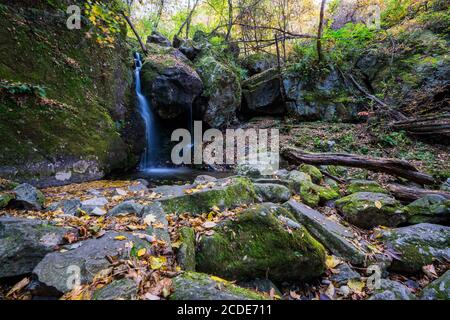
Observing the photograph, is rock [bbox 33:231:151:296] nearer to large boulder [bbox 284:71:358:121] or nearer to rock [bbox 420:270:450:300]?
rock [bbox 420:270:450:300]

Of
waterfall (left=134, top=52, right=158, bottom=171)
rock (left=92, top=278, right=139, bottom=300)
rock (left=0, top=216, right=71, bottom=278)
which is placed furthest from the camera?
waterfall (left=134, top=52, right=158, bottom=171)

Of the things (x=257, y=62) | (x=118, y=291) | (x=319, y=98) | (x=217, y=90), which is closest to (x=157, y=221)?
(x=118, y=291)

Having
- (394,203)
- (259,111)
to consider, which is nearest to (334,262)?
(394,203)

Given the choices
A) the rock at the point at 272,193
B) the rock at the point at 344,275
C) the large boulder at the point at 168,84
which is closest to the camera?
the rock at the point at 344,275

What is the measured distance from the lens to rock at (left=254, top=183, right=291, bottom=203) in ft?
13.0

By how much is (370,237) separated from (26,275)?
4039 mm

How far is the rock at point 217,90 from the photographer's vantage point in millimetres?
11344

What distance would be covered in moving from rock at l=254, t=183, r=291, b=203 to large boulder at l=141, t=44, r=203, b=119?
706cm

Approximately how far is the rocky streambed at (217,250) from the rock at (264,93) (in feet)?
35.3

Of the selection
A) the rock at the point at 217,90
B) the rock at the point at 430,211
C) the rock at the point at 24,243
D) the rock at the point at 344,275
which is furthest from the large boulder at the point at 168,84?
the rock at the point at 344,275

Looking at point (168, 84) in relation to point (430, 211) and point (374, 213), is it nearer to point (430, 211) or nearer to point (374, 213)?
point (374, 213)

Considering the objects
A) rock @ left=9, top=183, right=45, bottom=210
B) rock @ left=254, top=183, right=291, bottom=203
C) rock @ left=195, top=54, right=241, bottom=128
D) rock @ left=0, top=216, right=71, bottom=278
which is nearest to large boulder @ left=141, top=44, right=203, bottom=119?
rock @ left=195, top=54, right=241, bottom=128

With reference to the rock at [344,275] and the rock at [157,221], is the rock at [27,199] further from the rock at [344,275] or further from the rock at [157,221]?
the rock at [344,275]
